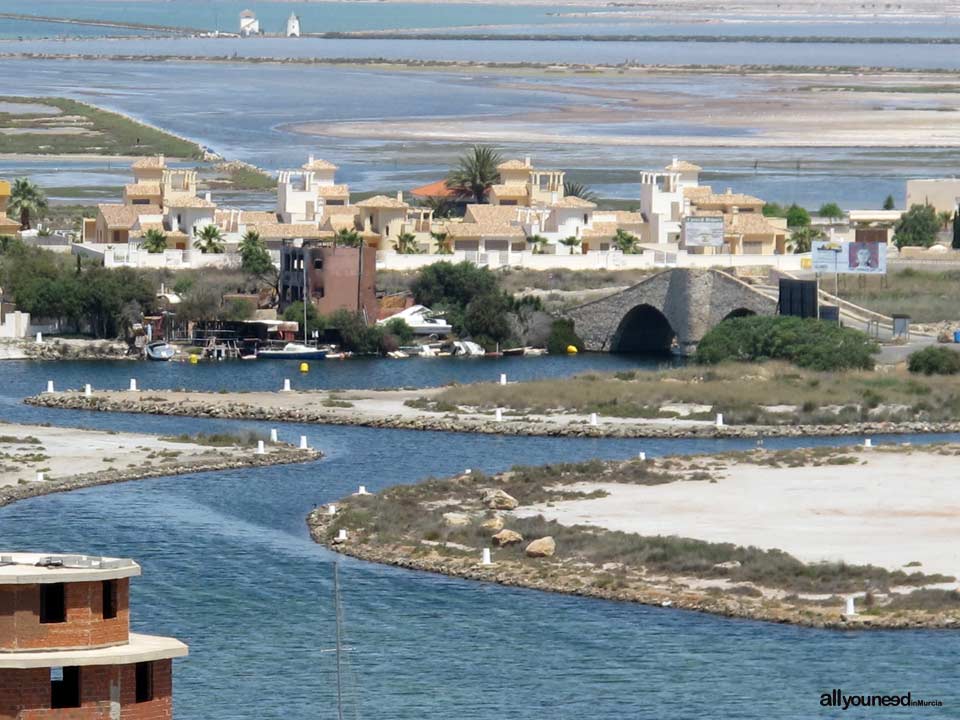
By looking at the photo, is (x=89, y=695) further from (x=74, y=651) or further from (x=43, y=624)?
(x=43, y=624)

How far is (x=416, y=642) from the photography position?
4950 cm

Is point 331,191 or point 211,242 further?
point 331,191

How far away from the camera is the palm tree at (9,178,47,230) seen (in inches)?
5032

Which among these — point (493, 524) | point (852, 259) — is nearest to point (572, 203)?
point (852, 259)

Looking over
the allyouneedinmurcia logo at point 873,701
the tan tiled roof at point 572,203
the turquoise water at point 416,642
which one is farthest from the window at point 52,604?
the tan tiled roof at point 572,203

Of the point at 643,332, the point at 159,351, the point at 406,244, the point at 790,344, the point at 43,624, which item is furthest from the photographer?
the point at 406,244

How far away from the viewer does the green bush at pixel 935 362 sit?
91.8 metres

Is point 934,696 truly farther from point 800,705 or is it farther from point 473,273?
point 473,273

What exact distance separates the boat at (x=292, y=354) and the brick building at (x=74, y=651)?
7663cm

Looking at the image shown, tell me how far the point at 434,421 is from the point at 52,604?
55.6m

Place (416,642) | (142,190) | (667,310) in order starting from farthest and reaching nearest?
(142,190) < (667,310) < (416,642)

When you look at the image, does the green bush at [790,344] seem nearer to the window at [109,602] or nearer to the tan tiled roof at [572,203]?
the tan tiled roof at [572,203]

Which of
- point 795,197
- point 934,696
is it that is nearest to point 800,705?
point 934,696

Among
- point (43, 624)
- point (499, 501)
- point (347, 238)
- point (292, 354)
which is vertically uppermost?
point (347, 238)
